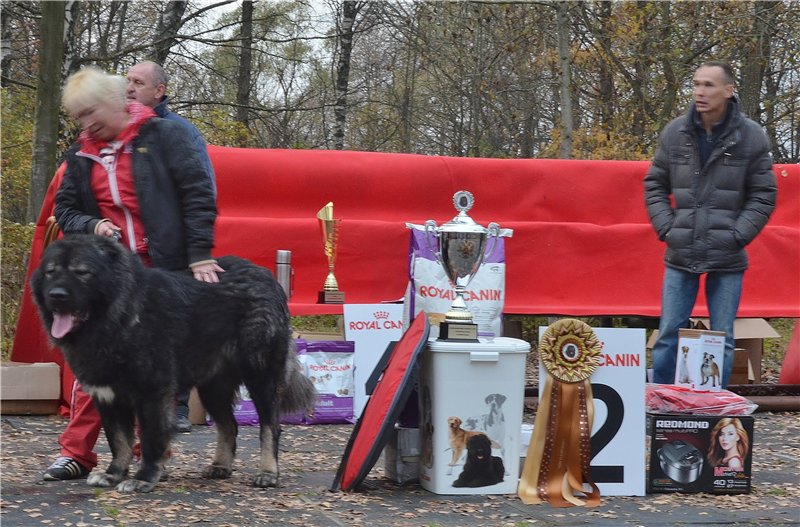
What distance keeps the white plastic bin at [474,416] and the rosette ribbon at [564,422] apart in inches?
4.2

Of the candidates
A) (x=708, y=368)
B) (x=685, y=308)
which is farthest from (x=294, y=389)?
(x=685, y=308)

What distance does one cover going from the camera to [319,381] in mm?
6629

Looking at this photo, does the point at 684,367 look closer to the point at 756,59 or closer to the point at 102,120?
the point at 102,120

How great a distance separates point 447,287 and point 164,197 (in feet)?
8.05

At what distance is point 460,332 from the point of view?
Result: 4465 millimetres

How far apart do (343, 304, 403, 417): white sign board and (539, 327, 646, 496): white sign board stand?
2.38 meters

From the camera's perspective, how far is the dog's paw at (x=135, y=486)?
416 cm

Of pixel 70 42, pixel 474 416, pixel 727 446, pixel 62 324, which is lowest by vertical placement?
pixel 727 446

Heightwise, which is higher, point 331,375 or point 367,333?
point 367,333

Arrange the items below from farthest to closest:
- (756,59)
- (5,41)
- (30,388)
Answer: (756,59) < (5,41) < (30,388)

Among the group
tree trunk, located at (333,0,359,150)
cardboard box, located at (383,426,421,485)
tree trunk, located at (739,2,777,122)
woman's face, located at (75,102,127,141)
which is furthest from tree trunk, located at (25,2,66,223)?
tree trunk, located at (739,2,777,122)

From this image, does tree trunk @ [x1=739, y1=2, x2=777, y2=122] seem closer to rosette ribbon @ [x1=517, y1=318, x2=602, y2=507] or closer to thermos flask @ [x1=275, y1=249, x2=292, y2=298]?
thermos flask @ [x1=275, y1=249, x2=292, y2=298]

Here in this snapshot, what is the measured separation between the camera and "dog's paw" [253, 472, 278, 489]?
4445 millimetres

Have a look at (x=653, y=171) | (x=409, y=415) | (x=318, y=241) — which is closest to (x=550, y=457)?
(x=409, y=415)
